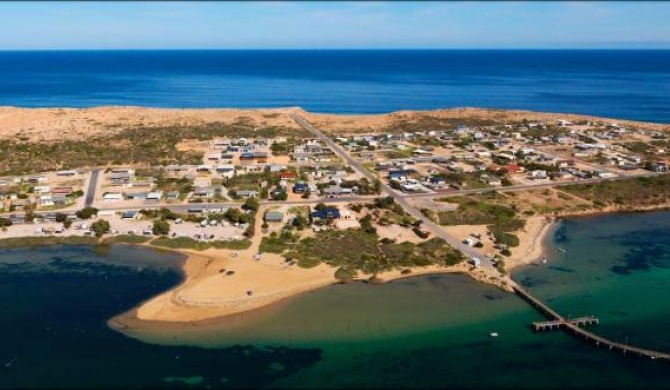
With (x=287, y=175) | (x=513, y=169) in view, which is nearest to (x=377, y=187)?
(x=287, y=175)

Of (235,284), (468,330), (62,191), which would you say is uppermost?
(62,191)

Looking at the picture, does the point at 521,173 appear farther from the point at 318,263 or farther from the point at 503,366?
the point at 503,366

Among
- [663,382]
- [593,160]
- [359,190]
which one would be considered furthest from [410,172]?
[663,382]

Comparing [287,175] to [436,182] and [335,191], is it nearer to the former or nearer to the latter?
[335,191]

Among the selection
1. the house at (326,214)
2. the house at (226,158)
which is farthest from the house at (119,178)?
the house at (326,214)

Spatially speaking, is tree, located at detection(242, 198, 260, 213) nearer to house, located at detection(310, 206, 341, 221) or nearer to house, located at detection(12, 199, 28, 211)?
house, located at detection(310, 206, 341, 221)

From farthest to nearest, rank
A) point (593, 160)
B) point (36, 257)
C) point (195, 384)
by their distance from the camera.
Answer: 1. point (593, 160)
2. point (36, 257)
3. point (195, 384)

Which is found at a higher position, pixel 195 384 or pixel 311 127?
pixel 311 127
